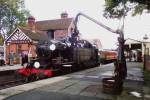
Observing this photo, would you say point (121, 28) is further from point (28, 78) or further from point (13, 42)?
point (13, 42)

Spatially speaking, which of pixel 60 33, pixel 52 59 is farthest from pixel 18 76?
pixel 60 33

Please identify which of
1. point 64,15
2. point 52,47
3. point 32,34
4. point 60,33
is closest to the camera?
point 52,47

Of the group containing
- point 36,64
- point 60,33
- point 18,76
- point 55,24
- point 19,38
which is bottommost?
point 18,76

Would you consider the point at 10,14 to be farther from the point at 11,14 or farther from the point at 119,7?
the point at 119,7

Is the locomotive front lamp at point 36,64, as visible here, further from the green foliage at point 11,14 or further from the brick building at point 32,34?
the green foliage at point 11,14

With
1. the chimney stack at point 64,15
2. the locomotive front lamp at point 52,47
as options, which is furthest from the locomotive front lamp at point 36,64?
the chimney stack at point 64,15

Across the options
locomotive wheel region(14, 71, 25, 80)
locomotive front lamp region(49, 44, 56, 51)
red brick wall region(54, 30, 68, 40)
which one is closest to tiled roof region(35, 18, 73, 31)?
red brick wall region(54, 30, 68, 40)

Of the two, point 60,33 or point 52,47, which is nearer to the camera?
point 52,47

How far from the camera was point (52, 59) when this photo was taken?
19844mm

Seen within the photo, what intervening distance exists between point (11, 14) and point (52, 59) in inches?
1737

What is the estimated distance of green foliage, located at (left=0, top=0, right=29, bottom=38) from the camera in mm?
59028

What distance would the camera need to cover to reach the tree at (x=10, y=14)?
194 ft

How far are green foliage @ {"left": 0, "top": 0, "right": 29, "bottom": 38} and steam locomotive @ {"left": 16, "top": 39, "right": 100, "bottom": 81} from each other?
3818 centimetres

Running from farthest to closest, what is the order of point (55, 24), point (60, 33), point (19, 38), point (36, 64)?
point (55, 24)
point (60, 33)
point (19, 38)
point (36, 64)
